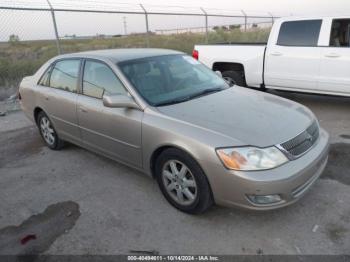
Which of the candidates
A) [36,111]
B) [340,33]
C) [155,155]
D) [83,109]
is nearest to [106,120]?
[83,109]

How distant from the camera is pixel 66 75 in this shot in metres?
4.53

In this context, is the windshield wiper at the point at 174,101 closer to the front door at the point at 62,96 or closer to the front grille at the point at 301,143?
the front grille at the point at 301,143

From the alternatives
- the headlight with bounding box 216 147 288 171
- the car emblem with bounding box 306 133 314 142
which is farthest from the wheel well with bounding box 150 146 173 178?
the car emblem with bounding box 306 133 314 142

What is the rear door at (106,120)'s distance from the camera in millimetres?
3520

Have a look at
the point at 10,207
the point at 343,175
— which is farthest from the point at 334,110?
the point at 10,207

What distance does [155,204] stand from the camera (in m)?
3.46

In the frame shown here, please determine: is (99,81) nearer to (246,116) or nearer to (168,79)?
(168,79)

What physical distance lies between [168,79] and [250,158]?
157 cm

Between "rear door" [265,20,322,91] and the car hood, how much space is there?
9.39ft

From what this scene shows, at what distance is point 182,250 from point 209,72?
2520 millimetres

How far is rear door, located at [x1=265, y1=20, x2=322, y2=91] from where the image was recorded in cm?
621

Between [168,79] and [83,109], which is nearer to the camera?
[168,79]

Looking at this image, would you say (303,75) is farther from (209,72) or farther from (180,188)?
(180,188)

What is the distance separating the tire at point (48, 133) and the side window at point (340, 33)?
16.7 feet
